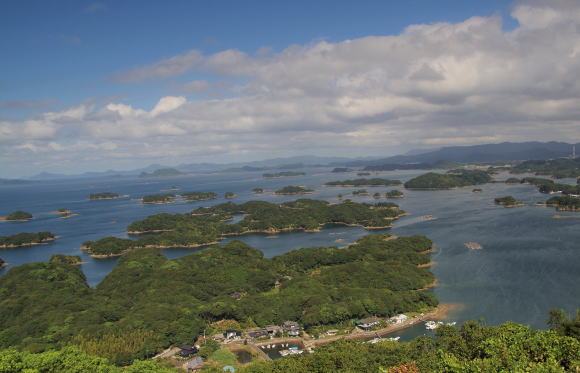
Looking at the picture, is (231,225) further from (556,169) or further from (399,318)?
(556,169)

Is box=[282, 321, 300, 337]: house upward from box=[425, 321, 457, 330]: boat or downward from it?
upward

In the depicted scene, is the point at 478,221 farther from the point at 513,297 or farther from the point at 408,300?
the point at 408,300

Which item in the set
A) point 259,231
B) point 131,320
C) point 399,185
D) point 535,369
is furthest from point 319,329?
point 399,185

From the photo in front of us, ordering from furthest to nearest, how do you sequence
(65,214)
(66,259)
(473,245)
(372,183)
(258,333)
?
1. (372,183)
2. (65,214)
3. (66,259)
4. (473,245)
5. (258,333)

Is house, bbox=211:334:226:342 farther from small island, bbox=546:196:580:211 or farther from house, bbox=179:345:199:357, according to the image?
small island, bbox=546:196:580:211

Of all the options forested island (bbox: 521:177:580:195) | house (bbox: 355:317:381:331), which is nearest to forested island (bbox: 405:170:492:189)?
forested island (bbox: 521:177:580:195)

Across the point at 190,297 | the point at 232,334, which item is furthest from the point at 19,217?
the point at 232,334
